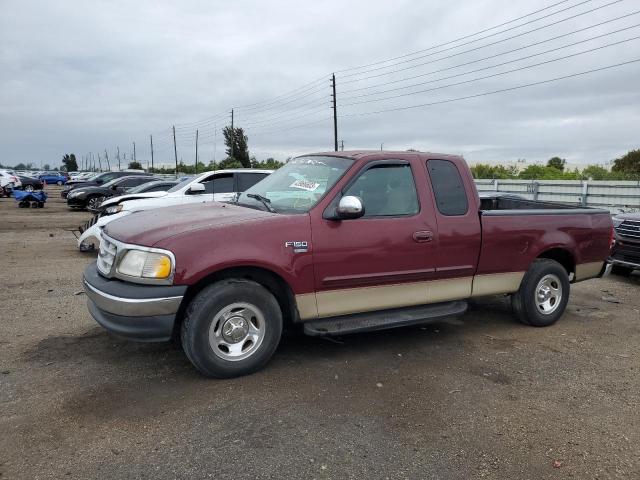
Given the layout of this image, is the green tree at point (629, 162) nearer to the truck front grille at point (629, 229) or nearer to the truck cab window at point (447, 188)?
the truck front grille at point (629, 229)

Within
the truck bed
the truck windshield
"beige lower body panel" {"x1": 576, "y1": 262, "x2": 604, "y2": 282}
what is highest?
the truck windshield

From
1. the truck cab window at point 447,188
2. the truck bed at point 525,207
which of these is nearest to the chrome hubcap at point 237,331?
the truck cab window at point 447,188

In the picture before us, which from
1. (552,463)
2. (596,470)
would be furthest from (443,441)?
(596,470)

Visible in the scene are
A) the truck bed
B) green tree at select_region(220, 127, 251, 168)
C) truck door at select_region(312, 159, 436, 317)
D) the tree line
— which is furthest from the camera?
green tree at select_region(220, 127, 251, 168)

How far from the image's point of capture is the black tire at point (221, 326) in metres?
3.88

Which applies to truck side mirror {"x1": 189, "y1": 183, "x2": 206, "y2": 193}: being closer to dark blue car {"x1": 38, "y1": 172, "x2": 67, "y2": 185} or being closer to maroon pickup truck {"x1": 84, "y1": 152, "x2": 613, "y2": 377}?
maroon pickup truck {"x1": 84, "y1": 152, "x2": 613, "y2": 377}

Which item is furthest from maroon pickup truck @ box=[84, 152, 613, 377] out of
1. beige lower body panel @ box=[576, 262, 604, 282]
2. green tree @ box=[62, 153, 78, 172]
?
green tree @ box=[62, 153, 78, 172]

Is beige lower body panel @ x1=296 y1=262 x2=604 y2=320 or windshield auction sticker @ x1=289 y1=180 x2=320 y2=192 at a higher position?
windshield auction sticker @ x1=289 y1=180 x2=320 y2=192

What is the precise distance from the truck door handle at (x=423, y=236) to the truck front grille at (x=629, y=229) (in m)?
5.13

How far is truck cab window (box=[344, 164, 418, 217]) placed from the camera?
4609 millimetres

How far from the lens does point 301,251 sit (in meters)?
4.20

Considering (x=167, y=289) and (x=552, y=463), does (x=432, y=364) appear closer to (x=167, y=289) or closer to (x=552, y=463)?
(x=552, y=463)

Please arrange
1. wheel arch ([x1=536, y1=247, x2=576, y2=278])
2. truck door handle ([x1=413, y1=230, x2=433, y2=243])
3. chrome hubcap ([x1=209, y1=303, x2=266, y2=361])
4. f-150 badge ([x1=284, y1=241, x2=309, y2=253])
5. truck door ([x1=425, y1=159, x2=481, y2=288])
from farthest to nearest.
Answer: wheel arch ([x1=536, y1=247, x2=576, y2=278])
truck door ([x1=425, y1=159, x2=481, y2=288])
truck door handle ([x1=413, y1=230, x2=433, y2=243])
f-150 badge ([x1=284, y1=241, x2=309, y2=253])
chrome hubcap ([x1=209, y1=303, x2=266, y2=361])

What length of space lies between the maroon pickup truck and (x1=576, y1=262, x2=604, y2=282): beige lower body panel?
344 millimetres
